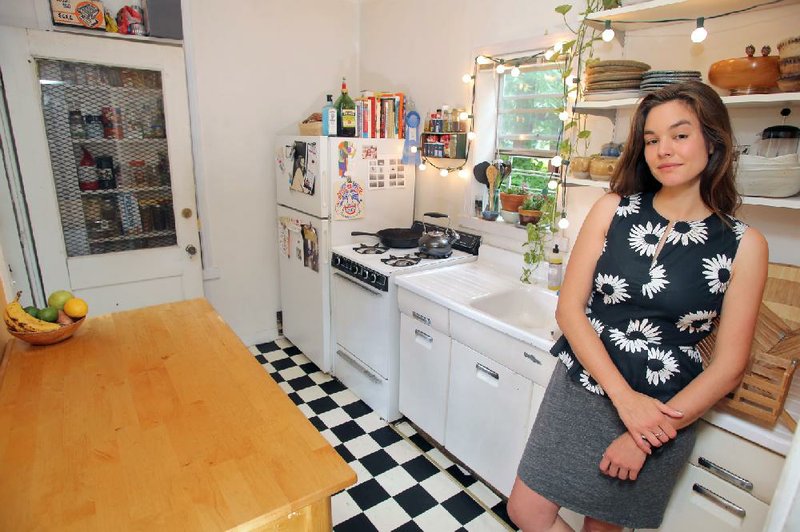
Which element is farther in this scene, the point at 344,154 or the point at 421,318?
the point at 344,154

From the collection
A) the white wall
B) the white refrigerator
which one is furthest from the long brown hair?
the white wall

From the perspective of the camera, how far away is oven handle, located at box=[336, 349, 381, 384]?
262cm

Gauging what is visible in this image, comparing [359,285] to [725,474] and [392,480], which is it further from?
[725,474]

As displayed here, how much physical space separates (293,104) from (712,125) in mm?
2767

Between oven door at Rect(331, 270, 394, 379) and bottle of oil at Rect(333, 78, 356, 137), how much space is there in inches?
33.9

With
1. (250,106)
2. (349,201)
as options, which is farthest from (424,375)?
(250,106)

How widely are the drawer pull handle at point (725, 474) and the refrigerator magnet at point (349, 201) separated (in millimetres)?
2105

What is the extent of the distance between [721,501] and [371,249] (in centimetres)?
200

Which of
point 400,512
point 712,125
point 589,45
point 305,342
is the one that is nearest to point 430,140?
point 589,45

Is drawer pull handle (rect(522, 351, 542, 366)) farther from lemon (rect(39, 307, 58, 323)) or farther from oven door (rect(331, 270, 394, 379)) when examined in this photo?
lemon (rect(39, 307, 58, 323))

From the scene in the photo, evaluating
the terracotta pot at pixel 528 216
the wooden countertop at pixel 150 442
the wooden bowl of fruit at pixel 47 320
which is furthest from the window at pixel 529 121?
the wooden bowl of fruit at pixel 47 320

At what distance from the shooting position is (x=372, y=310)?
2.52 metres

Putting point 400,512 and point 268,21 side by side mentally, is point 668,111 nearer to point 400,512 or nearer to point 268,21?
point 400,512

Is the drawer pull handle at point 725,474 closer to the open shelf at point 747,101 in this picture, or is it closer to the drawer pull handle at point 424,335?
the open shelf at point 747,101
